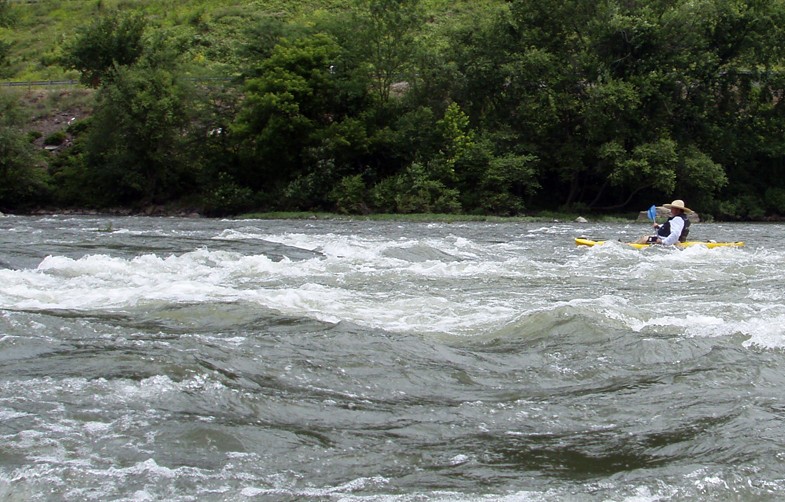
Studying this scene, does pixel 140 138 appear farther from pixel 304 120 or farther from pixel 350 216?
pixel 350 216

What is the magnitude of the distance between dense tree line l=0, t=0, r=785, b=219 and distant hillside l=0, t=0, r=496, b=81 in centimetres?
749

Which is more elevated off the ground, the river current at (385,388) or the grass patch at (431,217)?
the river current at (385,388)

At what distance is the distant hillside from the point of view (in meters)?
43.6

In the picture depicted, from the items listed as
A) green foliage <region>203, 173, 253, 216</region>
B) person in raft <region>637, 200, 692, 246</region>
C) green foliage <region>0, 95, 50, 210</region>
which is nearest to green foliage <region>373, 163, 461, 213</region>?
green foliage <region>203, 173, 253, 216</region>

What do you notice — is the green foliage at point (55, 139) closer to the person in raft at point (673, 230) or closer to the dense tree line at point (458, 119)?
the dense tree line at point (458, 119)

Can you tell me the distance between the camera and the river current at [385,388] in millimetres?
4281

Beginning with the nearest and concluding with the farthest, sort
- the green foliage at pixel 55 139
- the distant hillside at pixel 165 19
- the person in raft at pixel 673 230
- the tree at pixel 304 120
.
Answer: the person in raft at pixel 673 230, the tree at pixel 304 120, the green foliage at pixel 55 139, the distant hillside at pixel 165 19

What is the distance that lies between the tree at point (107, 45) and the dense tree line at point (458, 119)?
10.8 feet

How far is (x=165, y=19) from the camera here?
48031mm

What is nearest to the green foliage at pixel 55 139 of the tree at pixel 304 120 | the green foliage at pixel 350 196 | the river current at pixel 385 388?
the tree at pixel 304 120

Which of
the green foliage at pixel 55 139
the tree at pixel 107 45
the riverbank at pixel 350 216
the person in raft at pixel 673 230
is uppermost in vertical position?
the tree at pixel 107 45

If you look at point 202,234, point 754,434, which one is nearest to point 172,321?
point 754,434

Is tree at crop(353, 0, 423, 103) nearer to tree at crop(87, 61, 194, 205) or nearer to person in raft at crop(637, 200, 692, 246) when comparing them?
tree at crop(87, 61, 194, 205)

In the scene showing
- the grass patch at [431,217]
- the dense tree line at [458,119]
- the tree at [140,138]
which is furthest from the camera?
the tree at [140,138]
